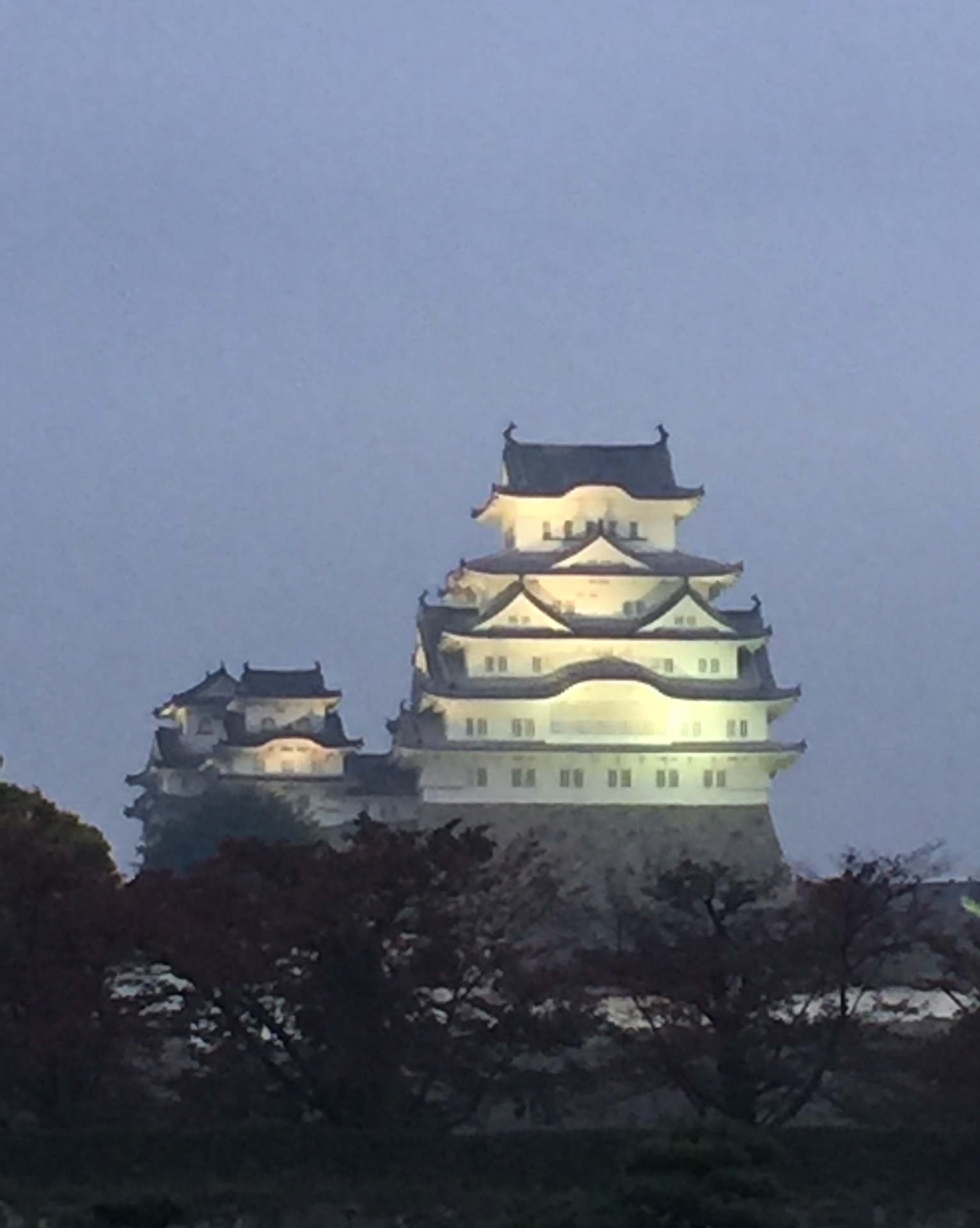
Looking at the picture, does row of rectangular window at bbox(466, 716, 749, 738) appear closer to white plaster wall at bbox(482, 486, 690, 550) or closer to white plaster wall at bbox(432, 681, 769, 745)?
white plaster wall at bbox(432, 681, 769, 745)

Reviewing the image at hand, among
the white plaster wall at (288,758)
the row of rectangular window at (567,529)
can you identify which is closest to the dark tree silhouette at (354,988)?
the row of rectangular window at (567,529)

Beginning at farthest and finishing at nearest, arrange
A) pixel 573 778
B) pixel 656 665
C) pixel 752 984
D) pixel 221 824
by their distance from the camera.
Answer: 1. pixel 221 824
2. pixel 656 665
3. pixel 573 778
4. pixel 752 984

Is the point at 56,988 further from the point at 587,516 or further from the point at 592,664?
the point at 587,516

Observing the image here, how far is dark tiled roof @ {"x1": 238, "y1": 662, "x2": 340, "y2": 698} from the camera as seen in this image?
71.5m

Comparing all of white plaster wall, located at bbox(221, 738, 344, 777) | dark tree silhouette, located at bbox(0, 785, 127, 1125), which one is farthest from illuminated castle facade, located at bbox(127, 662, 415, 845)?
dark tree silhouette, located at bbox(0, 785, 127, 1125)

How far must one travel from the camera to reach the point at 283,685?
72.0 m

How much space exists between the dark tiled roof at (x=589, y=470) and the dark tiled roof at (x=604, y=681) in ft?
13.5

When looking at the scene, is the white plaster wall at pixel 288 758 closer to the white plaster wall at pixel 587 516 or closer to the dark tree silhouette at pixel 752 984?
the white plaster wall at pixel 587 516

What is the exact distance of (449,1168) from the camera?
98.5 ft

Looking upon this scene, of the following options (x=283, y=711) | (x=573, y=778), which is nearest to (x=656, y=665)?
(x=573, y=778)

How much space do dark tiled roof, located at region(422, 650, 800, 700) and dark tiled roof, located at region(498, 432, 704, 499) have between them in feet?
13.5

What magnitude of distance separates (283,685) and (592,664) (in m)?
10.8

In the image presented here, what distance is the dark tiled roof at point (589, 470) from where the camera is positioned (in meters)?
66.1

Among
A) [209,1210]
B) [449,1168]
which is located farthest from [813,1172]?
[209,1210]
